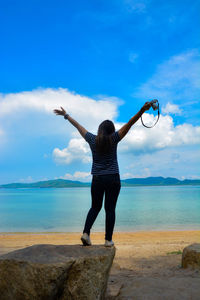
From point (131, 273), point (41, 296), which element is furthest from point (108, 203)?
point (131, 273)

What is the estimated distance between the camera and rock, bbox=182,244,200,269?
676 cm

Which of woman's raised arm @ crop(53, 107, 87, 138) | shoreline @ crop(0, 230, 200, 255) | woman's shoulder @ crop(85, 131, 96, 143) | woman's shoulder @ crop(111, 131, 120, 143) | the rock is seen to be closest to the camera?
woman's shoulder @ crop(111, 131, 120, 143)

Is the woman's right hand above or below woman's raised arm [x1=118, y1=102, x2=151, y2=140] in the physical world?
above

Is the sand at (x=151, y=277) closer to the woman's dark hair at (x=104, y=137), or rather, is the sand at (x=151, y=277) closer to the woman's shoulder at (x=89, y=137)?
the woman's dark hair at (x=104, y=137)

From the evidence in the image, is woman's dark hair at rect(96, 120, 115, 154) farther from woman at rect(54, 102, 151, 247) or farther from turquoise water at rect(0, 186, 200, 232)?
turquoise water at rect(0, 186, 200, 232)

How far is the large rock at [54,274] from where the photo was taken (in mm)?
3989

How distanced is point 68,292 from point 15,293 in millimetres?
784

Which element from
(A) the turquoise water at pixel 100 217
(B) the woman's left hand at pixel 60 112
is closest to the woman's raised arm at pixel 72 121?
(B) the woman's left hand at pixel 60 112

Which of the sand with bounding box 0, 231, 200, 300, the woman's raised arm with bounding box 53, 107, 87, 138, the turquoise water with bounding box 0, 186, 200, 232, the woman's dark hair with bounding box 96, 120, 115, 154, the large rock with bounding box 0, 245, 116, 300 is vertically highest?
the woman's raised arm with bounding box 53, 107, 87, 138

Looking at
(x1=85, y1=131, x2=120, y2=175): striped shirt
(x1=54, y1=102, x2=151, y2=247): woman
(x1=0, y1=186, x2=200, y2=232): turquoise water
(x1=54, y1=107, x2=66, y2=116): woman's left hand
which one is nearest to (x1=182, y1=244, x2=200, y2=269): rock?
(x1=54, y1=102, x2=151, y2=247): woman

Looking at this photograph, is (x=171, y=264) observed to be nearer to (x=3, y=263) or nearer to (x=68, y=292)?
(x=68, y=292)

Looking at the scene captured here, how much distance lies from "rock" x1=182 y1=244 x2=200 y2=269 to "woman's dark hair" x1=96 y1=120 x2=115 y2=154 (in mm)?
3854

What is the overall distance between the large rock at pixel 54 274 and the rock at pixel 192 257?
3.09 meters

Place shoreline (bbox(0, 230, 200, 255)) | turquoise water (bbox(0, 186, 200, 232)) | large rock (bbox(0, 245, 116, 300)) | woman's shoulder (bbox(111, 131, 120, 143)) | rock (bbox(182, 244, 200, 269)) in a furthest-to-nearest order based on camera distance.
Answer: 1. turquoise water (bbox(0, 186, 200, 232))
2. shoreline (bbox(0, 230, 200, 255))
3. rock (bbox(182, 244, 200, 269))
4. woman's shoulder (bbox(111, 131, 120, 143))
5. large rock (bbox(0, 245, 116, 300))
